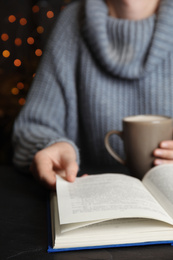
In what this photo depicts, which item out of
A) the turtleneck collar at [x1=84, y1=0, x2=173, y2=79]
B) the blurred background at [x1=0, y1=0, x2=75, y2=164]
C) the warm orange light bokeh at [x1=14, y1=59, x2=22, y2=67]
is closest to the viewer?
the turtleneck collar at [x1=84, y1=0, x2=173, y2=79]

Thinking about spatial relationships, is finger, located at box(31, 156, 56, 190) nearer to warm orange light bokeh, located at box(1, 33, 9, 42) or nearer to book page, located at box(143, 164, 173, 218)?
book page, located at box(143, 164, 173, 218)

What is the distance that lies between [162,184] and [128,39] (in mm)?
578

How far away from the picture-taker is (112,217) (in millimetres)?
413

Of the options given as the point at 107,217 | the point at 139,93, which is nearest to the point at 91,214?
the point at 107,217

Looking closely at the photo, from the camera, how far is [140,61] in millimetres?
977

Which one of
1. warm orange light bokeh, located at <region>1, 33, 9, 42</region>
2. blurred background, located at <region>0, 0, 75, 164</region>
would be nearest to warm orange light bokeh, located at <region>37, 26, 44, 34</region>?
blurred background, located at <region>0, 0, 75, 164</region>

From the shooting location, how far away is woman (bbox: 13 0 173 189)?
0.95 m

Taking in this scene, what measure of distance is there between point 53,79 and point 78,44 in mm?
147

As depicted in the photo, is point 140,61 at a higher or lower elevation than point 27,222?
higher

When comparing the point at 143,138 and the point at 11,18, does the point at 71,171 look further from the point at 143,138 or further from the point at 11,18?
the point at 11,18

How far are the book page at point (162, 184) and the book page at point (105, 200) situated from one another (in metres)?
0.02

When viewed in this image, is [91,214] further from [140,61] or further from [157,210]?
[140,61]

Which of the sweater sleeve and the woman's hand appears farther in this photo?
the sweater sleeve

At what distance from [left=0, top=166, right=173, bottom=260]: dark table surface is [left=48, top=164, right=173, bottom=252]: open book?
0.01 metres
